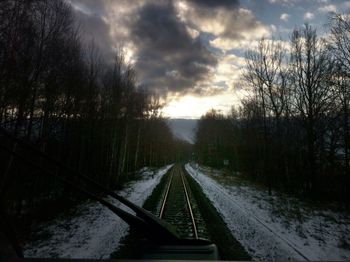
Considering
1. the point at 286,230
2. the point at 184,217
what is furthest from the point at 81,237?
the point at 286,230

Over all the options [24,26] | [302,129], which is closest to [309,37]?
[302,129]

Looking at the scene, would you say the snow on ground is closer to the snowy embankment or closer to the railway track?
the railway track

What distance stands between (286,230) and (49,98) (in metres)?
14.0

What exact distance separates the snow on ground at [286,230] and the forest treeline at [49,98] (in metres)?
7.91

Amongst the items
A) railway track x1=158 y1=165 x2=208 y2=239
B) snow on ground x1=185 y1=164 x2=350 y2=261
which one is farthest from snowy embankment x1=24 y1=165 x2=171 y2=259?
snow on ground x1=185 y1=164 x2=350 y2=261

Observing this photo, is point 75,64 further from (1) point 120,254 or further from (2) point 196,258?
(2) point 196,258

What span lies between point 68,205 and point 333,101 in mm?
21002

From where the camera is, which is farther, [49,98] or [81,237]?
[49,98]

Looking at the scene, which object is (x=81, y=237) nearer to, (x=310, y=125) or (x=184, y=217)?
(x=184, y=217)

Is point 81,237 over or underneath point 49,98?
underneath

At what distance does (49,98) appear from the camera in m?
14.5

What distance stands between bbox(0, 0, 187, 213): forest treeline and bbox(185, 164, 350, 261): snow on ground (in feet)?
25.9

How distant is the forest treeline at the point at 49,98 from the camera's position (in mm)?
9992

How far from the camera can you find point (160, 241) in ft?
8.91
